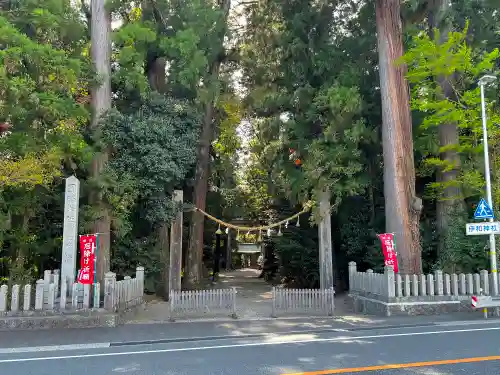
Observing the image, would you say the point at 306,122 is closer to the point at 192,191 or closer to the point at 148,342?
the point at 192,191

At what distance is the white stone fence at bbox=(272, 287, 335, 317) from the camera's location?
11930 mm

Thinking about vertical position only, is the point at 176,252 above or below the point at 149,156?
below

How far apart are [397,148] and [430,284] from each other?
4.50 meters

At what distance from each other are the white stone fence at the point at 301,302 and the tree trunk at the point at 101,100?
580cm

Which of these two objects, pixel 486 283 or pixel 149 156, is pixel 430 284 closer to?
pixel 486 283

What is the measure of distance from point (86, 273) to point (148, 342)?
3.36 meters

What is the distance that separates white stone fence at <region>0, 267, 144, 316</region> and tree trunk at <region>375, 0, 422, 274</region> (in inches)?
344

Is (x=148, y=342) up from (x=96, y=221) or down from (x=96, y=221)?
down

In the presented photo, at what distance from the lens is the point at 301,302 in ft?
39.2

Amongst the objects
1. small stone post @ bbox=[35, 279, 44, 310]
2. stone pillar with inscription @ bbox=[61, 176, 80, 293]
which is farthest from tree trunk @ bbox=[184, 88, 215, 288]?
small stone post @ bbox=[35, 279, 44, 310]

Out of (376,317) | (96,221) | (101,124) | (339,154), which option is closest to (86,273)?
(96,221)

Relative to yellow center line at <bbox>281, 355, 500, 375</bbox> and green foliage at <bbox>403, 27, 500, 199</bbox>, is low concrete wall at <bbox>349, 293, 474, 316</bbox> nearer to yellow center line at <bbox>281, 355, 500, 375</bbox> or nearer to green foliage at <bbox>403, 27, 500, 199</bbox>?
green foliage at <bbox>403, 27, 500, 199</bbox>

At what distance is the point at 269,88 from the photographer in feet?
59.1

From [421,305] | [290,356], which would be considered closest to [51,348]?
[290,356]
